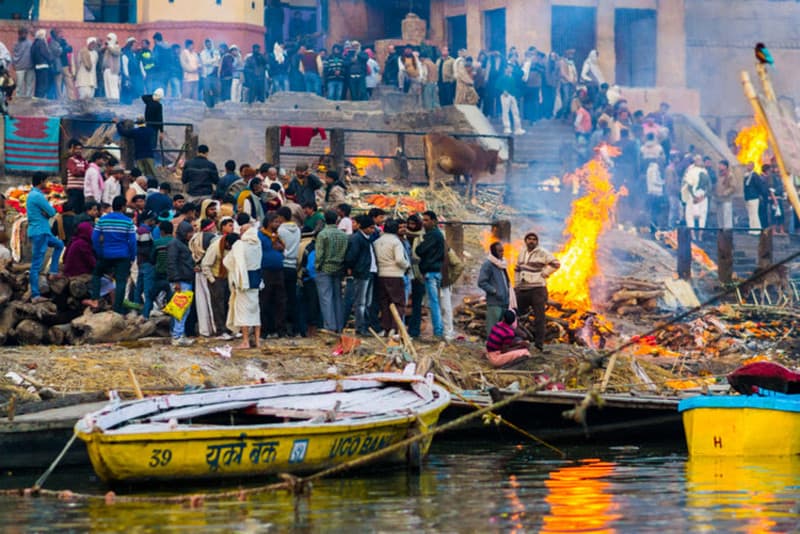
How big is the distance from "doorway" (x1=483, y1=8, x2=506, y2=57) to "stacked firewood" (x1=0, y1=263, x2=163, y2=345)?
25.5 m

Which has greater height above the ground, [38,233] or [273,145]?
[273,145]

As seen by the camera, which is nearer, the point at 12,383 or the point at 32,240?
the point at 12,383

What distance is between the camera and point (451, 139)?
3394 cm

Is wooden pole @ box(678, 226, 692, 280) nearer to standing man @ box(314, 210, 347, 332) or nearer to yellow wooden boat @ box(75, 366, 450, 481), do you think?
standing man @ box(314, 210, 347, 332)

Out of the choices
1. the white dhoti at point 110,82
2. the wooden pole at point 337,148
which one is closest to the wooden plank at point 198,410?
the wooden pole at point 337,148

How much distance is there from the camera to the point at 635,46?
50.1m

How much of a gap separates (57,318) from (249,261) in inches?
98.6

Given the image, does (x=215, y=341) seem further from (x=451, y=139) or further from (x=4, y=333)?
(x=451, y=139)

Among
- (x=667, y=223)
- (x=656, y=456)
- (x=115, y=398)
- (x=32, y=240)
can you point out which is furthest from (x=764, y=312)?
(x=115, y=398)

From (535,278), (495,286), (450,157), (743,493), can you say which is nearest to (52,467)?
(743,493)

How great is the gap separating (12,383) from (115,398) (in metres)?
3.48

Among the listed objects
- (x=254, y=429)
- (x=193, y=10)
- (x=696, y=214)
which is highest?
(x=193, y=10)

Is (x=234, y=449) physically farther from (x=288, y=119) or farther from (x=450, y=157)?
(x=288, y=119)

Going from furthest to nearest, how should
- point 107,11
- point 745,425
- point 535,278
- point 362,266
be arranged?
point 107,11
point 535,278
point 362,266
point 745,425
